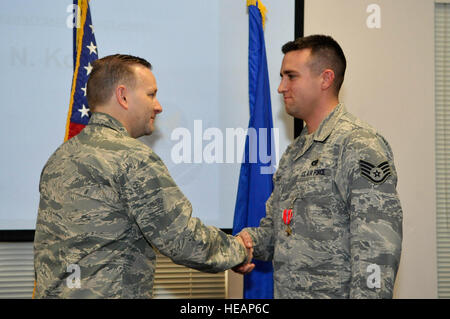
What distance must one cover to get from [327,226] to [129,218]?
0.86 m

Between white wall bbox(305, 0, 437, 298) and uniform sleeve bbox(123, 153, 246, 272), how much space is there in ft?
6.27

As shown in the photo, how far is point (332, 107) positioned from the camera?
2.55 metres

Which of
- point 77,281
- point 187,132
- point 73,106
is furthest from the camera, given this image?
point 187,132

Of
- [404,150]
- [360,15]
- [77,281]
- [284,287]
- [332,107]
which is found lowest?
[284,287]

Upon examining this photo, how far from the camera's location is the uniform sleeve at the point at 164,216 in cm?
205

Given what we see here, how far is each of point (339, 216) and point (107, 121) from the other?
3.59ft

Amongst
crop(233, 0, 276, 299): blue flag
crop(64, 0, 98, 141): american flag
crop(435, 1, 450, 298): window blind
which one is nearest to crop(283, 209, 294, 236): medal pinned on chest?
crop(233, 0, 276, 299): blue flag

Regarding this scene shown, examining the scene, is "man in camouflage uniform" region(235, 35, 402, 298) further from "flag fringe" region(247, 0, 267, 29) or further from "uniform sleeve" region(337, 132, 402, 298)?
"flag fringe" region(247, 0, 267, 29)

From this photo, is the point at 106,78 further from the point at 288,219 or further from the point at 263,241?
the point at 263,241

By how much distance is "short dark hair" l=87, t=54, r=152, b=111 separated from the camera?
2.29 meters

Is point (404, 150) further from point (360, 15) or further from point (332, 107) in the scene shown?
point (332, 107)

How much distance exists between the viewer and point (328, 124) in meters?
2.43

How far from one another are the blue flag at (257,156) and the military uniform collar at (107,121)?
1201 mm
